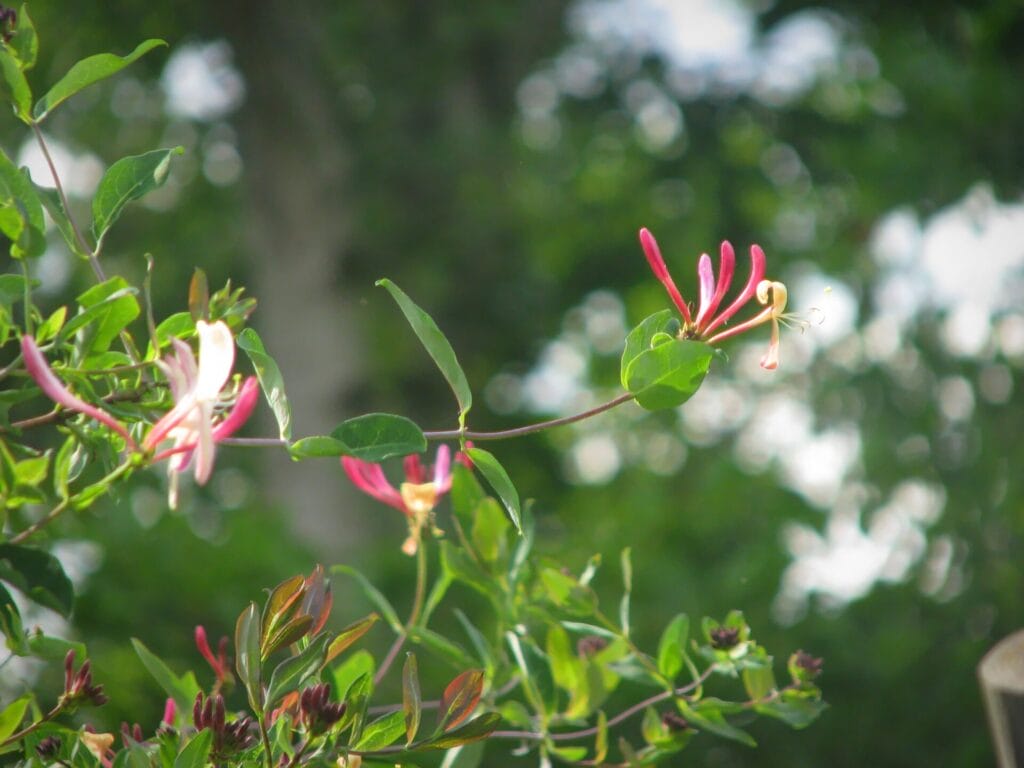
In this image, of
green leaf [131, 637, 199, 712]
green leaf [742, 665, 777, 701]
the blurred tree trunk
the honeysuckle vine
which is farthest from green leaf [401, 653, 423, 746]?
the blurred tree trunk

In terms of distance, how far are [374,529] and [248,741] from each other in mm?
3029

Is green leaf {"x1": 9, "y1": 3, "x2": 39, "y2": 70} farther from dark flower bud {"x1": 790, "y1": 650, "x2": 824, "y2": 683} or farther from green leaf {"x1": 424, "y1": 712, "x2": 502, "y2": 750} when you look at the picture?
dark flower bud {"x1": 790, "y1": 650, "x2": 824, "y2": 683}

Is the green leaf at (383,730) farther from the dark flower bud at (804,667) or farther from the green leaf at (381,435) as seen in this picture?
the dark flower bud at (804,667)

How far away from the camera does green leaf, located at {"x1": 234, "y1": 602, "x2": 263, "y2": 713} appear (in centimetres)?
38

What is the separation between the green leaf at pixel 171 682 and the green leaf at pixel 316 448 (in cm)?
12

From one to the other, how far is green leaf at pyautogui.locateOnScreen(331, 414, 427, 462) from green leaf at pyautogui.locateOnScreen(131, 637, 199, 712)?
0.12m

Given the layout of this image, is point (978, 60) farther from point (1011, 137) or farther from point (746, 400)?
point (746, 400)

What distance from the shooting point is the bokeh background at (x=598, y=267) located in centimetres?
229

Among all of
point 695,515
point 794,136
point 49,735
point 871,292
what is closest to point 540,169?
point 794,136

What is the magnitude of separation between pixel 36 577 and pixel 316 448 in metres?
0.09

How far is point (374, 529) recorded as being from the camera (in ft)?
11.2

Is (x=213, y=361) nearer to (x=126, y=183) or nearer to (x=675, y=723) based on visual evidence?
(x=126, y=183)

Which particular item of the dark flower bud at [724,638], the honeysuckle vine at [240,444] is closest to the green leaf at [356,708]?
the honeysuckle vine at [240,444]

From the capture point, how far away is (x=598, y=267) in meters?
4.77
